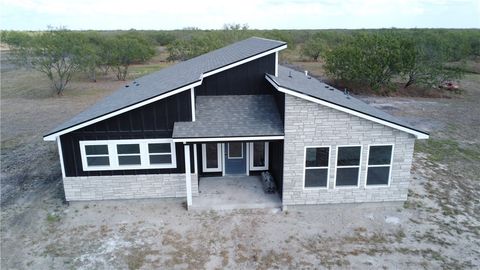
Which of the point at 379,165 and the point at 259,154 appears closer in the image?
the point at 379,165

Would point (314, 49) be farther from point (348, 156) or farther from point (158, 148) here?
point (158, 148)

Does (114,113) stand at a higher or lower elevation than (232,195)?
higher

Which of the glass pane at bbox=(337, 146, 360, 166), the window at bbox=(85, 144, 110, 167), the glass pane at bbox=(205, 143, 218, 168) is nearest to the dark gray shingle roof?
the glass pane at bbox=(205, 143, 218, 168)

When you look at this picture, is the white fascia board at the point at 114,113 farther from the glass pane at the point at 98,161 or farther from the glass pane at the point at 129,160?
the glass pane at the point at 129,160

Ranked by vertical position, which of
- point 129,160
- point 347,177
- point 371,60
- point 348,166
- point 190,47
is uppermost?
point 190,47

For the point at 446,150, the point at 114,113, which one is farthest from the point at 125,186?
the point at 446,150

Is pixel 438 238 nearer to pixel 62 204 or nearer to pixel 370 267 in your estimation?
pixel 370 267
